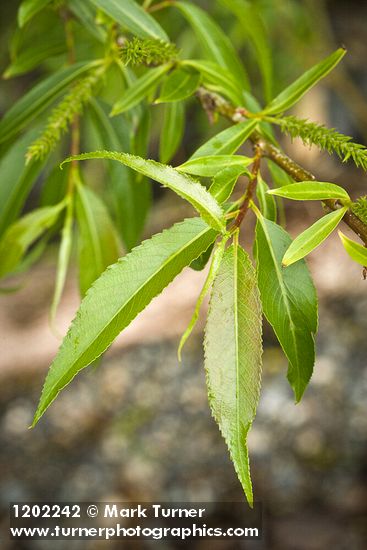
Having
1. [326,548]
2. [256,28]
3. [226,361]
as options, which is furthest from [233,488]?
[226,361]

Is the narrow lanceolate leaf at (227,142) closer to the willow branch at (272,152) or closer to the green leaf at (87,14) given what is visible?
the willow branch at (272,152)

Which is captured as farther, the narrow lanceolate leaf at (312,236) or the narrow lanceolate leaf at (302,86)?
the narrow lanceolate leaf at (302,86)

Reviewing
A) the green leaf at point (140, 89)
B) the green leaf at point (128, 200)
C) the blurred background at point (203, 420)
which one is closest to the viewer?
the green leaf at point (140, 89)

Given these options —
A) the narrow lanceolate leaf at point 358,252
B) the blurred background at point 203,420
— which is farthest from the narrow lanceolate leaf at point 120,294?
the blurred background at point 203,420

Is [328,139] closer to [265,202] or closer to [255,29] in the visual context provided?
[265,202]

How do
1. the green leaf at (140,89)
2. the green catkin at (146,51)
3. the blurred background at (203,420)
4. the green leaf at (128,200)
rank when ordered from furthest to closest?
the blurred background at (203,420), the green leaf at (128,200), the green leaf at (140,89), the green catkin at (146,51)

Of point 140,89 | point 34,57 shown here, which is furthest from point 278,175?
point 34,57
